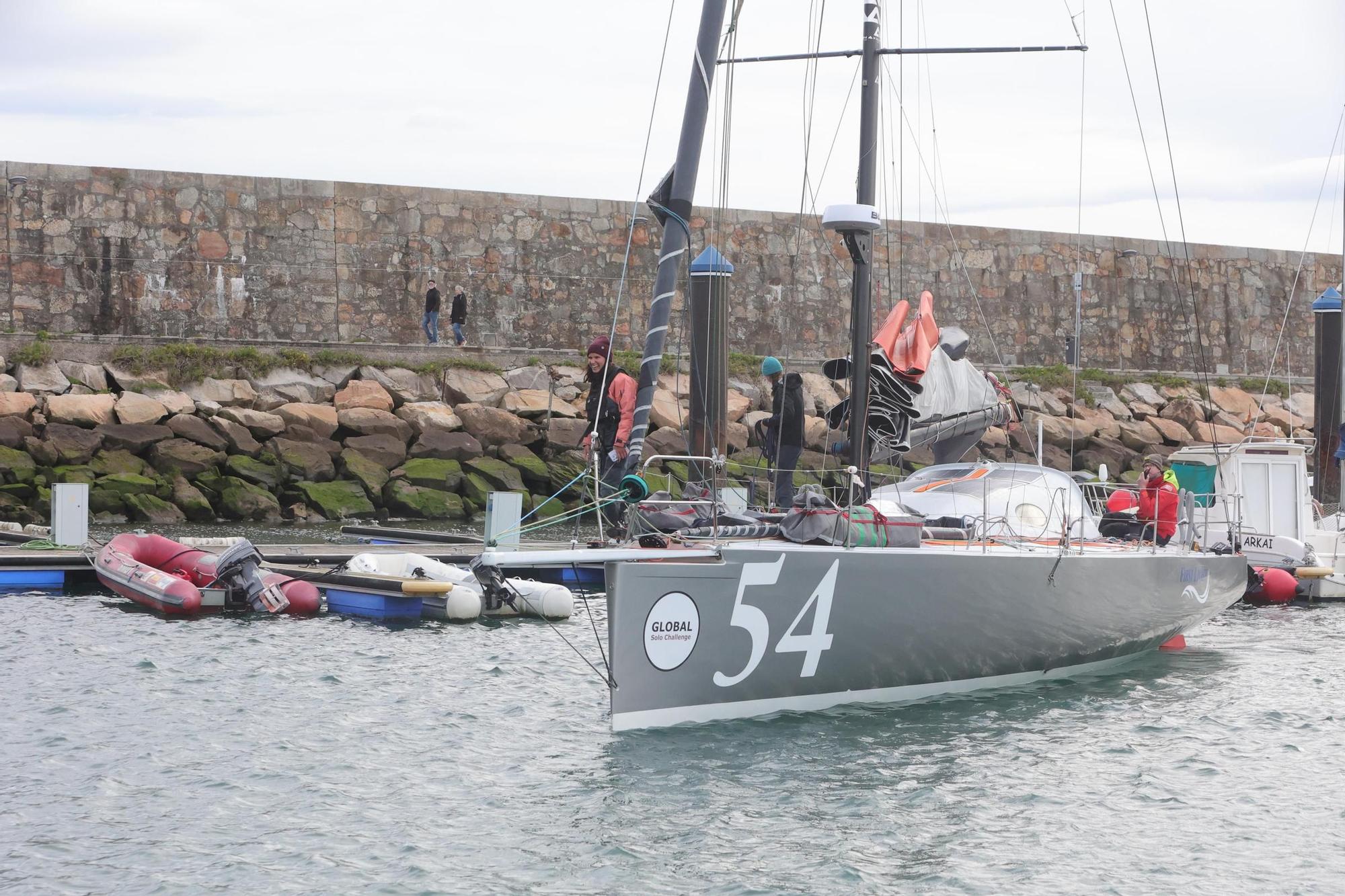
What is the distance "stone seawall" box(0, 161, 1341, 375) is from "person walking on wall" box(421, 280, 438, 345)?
720 millimetres

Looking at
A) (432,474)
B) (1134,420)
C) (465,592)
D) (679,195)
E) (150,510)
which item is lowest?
(465,592)

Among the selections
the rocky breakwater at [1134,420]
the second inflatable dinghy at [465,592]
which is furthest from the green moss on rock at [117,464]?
the rocky breakwater at [1134,420]

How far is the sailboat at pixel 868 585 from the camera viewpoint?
21.7ft

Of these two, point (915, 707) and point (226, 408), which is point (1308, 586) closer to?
point (915, 707)

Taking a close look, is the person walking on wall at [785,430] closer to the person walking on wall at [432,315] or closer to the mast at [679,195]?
the mast at [679,195]

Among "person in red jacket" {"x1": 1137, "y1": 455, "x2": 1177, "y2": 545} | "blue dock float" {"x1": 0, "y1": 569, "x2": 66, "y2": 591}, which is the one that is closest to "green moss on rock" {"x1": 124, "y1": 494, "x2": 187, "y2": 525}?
"blue dock float" {"x1": 0, "y1": 569, "x2": 66, "y2": 591}

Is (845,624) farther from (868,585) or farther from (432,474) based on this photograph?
(432,474)

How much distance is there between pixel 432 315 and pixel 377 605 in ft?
30.6

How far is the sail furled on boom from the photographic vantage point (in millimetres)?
8469

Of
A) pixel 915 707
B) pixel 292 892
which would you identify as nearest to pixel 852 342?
pixel 915 707

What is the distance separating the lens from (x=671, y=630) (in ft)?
21.5

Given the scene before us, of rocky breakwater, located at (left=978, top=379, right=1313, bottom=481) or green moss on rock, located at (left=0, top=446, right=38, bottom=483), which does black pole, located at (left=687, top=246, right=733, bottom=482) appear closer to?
rocky breakwater, located at (left=978, top=379, right=1313, bottom=481)

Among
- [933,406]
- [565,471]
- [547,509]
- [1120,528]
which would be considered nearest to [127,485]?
[547,509]

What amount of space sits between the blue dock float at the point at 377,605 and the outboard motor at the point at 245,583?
429 mm
